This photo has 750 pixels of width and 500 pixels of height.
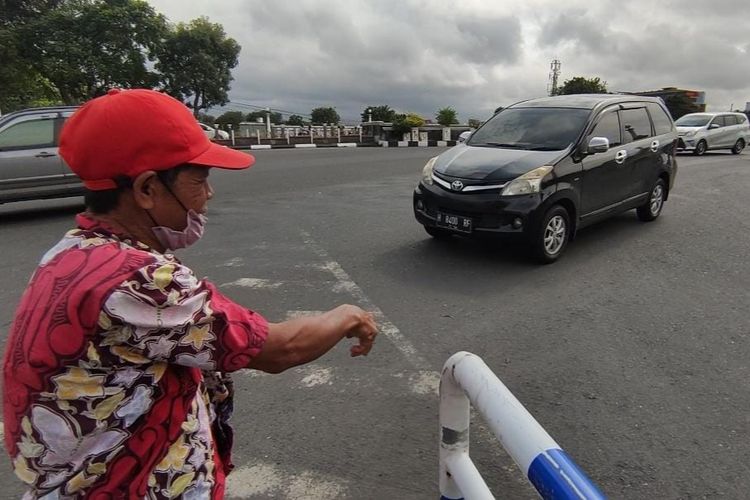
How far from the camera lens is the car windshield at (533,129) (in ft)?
20.5

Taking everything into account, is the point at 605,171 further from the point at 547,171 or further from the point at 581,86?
the point at 581,86

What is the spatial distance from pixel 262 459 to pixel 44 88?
32646mm

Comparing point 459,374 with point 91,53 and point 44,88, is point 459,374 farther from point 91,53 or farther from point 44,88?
point 44,88

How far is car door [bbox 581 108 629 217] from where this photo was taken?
6.28 m

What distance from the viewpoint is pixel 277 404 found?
324 cm

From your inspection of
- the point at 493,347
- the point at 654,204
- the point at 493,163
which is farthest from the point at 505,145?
the point at 493,347

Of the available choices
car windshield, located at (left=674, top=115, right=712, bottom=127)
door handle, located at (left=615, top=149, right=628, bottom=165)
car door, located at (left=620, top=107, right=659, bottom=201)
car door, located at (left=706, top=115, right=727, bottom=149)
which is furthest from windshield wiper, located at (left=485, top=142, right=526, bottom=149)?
car door, located at (left=706, top=115, right=727, bottom=149)

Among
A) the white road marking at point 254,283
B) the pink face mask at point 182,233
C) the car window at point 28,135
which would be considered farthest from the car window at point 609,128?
the car window at point 28,135

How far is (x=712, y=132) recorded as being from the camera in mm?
19969

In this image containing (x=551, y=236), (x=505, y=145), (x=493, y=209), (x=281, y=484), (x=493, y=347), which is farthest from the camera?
(x=505, y=145)

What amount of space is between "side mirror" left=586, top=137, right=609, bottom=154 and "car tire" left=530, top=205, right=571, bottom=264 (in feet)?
2.54

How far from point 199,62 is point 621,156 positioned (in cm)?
3357

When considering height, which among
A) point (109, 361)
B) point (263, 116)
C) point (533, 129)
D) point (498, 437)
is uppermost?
point (263, 116)

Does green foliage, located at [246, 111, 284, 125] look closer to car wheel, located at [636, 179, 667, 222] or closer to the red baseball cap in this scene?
car wheel, located at [636, 179, 667, 222]
